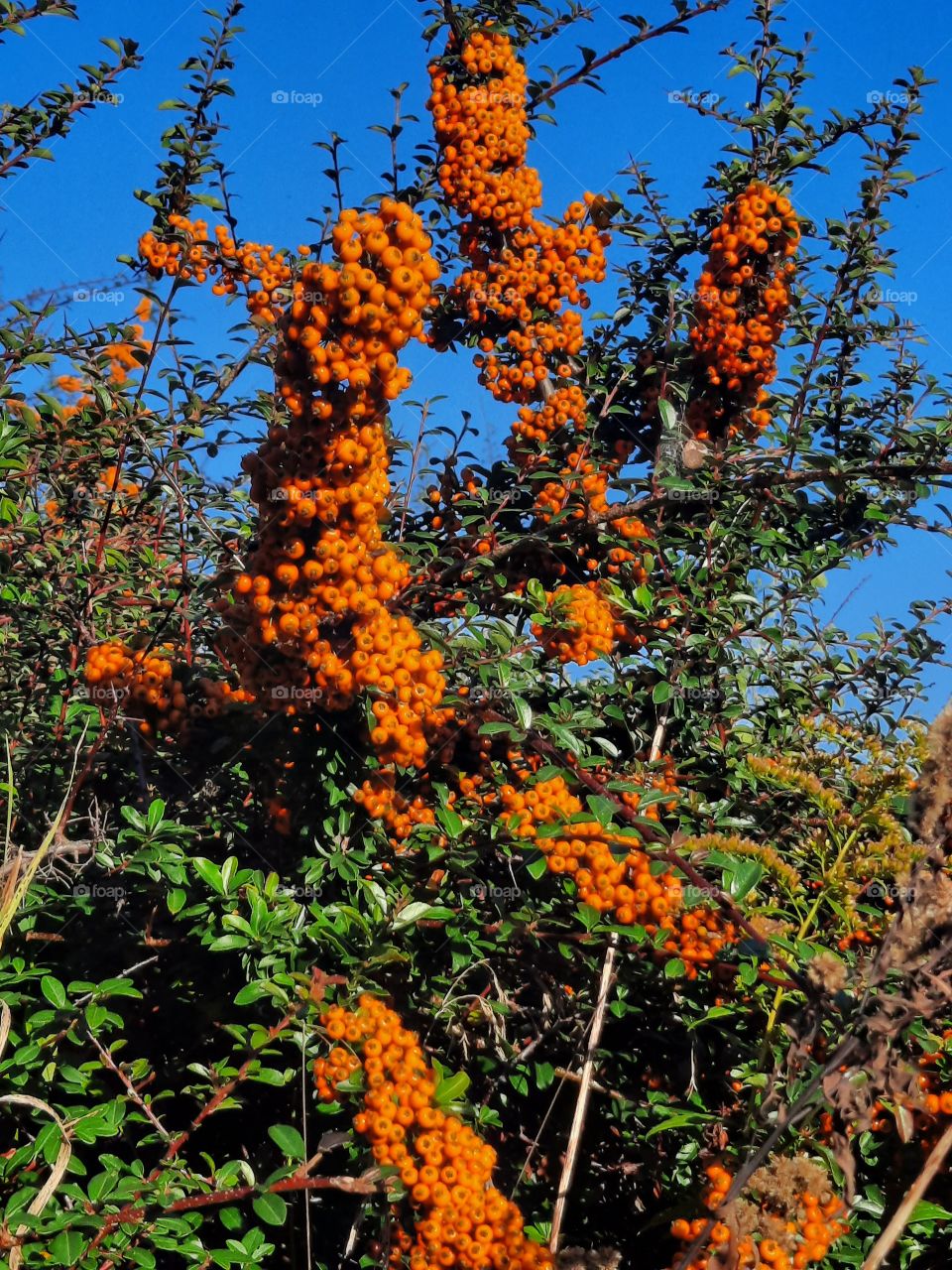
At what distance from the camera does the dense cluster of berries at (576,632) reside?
3.27m

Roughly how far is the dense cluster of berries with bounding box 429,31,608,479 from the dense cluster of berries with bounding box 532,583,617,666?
0.90 metres

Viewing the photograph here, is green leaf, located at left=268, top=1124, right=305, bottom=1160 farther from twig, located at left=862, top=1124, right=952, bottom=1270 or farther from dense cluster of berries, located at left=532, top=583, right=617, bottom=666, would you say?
dense cluster of berries, located at left=532, top=583, right=617, bottom=666

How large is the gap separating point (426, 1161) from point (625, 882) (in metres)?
0.78

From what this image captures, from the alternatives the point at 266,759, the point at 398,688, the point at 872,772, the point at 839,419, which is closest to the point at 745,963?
the point at 872,772

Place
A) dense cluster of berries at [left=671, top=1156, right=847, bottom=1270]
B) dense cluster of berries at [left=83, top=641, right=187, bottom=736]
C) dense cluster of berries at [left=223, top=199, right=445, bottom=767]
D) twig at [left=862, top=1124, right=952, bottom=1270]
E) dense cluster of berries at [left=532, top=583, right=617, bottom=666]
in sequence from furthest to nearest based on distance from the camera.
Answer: dense cluster of berries at [left=532, top=583, right=617, bottom=666] < dense cluster of berries at [left=83, top=641, right=187, bottom=736] < dense cluster of berries at [left=223, top=199, right=445, bottom=767] < dense cluster of berries at [left=671, top=1156, right=847, bottom=1270] < twig at [left=862, top=1124, right=952, bottom=1270]

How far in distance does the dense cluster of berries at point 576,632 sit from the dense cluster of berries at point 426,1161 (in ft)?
4.18

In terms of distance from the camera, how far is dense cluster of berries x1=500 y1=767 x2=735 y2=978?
2637 mm

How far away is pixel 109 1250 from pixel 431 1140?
2.10ft

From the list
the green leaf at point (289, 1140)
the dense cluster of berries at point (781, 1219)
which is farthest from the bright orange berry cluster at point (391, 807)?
the dense cluster of berries at point (781, 1219)

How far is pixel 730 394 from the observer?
436 cm

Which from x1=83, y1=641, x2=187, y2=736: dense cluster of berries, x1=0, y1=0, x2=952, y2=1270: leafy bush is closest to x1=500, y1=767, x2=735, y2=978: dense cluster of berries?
x1=0, y1=0, x2=952, y2=1270: leafy bush

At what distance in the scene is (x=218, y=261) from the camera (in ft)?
12.7

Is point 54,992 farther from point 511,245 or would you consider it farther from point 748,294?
point 748,294

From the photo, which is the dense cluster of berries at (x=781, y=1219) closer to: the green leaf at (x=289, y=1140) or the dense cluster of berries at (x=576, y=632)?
the green leaf at (x=289, y=1140)
